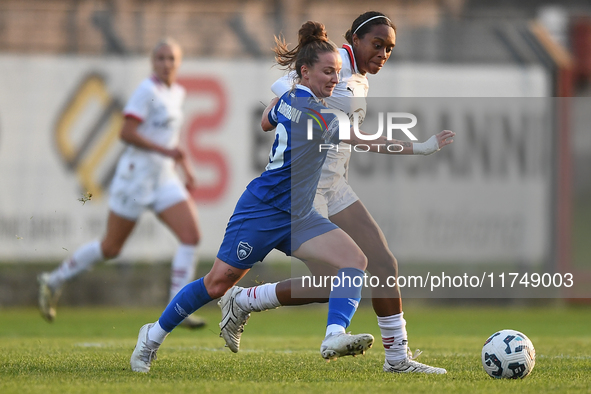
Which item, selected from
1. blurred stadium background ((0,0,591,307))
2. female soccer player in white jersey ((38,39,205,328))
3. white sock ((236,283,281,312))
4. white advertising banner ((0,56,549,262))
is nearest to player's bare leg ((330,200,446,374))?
white sock ((236,283,281,312))

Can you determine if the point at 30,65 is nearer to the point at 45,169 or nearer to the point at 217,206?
the point at 45,169

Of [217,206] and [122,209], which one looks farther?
[217,206]

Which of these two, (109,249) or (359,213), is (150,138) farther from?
(359,213)

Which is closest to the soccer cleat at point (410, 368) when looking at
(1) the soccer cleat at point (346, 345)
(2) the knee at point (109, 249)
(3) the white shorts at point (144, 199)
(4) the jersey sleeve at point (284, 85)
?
(1) the soccer cleat at point (346, 345)

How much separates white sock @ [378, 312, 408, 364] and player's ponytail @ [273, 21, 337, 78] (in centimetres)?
166

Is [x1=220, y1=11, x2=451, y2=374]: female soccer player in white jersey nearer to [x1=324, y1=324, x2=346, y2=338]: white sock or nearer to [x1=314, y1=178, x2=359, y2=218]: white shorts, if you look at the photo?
[x1=314, y1=178, x2=359, y2=218]: white shorts

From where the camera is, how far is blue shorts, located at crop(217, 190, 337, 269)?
4.99 metres

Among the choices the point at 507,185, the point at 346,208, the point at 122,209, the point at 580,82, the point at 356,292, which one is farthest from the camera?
the point at 580,82

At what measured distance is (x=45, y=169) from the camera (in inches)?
456

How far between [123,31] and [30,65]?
4.43 feet

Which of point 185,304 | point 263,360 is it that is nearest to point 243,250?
point 185,304

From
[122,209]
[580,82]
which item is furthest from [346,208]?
[580,82]

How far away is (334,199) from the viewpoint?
554cm

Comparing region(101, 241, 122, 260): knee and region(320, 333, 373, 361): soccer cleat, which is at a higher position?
region(101, 241, 122, 260): knee
